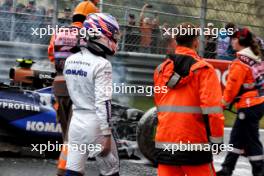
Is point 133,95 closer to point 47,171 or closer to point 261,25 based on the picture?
point 261,25

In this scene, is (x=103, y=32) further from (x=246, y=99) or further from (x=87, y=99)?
(x=246, y=99)

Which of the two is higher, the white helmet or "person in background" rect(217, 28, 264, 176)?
the white helmet

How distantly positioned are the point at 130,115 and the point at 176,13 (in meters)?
5.04

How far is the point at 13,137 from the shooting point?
803 centimetres

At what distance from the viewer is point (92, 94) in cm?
565

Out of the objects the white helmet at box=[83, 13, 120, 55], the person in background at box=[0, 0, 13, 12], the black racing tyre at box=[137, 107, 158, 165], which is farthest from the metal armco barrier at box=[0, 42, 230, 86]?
the white helmet at box=[83, 13, 120, 55]

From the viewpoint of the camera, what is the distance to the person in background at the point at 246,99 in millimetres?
7371

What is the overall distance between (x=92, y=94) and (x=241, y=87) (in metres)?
2.35

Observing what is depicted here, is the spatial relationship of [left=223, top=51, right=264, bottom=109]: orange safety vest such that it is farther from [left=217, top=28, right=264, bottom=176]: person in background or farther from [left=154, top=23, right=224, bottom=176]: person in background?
[left=154, top=23, right=224, bottom=176]: person in background

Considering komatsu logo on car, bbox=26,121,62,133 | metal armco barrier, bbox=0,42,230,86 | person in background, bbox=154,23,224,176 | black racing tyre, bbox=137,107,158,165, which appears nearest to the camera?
person in background, bbox=154,23,224,176

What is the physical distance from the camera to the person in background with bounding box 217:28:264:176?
24.2 feet

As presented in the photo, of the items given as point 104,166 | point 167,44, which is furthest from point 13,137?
point 167,44

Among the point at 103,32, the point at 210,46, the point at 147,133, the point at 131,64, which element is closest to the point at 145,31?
the point at 131,64

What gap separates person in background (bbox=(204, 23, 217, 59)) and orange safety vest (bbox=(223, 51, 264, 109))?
18.4ft
